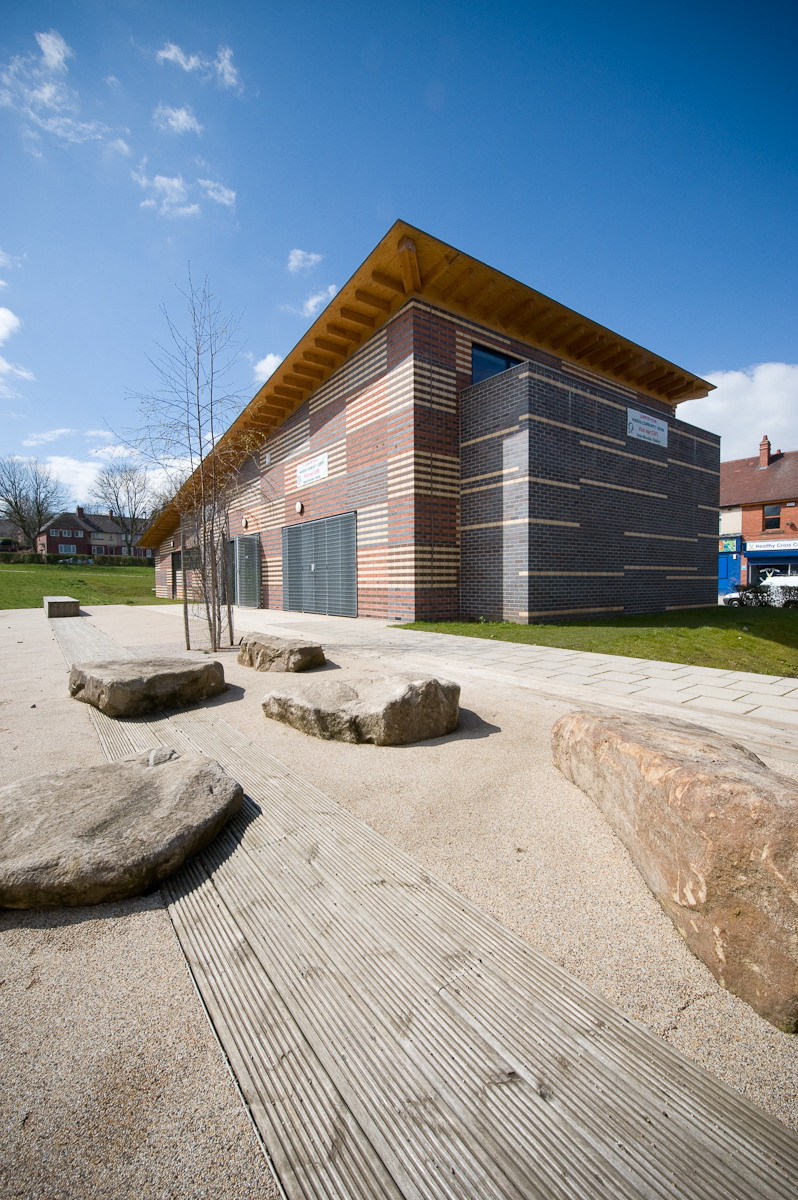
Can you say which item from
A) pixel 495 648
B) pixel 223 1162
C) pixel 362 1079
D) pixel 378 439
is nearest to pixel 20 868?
A: pixel 223 1162

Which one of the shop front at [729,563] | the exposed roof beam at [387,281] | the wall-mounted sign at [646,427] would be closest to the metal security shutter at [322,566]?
the exposed roof beam at [387,281]

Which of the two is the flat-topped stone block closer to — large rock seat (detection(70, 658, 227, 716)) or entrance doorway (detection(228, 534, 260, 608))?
entrance doorway (detection(228, 534, 260, 608))

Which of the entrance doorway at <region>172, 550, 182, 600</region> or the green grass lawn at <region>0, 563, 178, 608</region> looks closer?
the green grass lawn at <region>0, 563, 178, 608</region>

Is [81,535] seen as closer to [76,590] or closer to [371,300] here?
[76,590]

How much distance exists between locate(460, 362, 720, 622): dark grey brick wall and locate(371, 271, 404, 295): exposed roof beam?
253 centimetres

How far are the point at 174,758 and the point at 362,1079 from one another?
7.17 ft

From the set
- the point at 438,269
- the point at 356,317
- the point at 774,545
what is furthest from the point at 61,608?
the point at 774,545

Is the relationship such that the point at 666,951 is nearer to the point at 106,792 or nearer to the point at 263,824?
the point at 263,824

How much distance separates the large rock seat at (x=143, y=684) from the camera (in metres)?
4.21

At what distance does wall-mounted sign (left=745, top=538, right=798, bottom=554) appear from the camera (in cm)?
2834

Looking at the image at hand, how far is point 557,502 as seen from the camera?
9.88m

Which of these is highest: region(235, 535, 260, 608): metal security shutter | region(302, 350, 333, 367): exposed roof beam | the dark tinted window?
region(302, 350, 333, 367): exposed roof beam

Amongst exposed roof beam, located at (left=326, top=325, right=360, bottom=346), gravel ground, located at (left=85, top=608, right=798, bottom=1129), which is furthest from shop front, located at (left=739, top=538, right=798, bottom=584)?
gravel ground, located at (left=85, top=608, right=798, bottom=1129)

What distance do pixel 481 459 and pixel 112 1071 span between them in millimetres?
10164
